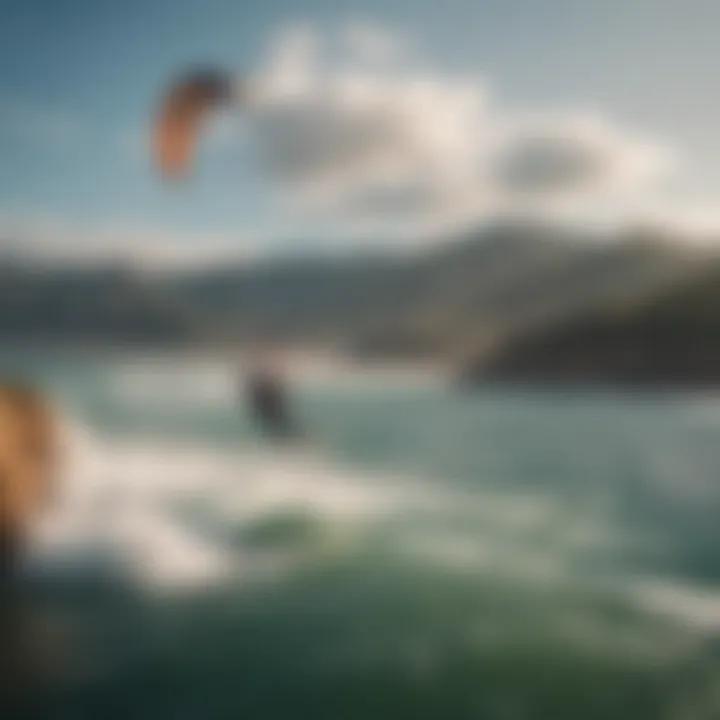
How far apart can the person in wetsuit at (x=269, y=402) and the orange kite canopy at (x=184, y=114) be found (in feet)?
1.76

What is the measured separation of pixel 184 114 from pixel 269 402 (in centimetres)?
73

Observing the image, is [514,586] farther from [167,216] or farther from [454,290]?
[167,216]

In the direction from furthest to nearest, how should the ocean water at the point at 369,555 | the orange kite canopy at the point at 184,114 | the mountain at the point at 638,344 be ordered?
the orange kite canopy at the point at 184,114
the mountain at the point at 638,344
the ocean water at the point at 369,555

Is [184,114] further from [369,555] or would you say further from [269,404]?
[369,555]

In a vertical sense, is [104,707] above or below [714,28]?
below

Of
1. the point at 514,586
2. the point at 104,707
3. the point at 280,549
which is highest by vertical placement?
the point at 280,549

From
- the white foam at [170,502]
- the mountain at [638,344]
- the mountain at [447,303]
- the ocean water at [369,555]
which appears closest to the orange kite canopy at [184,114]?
the mountain at [447,303]

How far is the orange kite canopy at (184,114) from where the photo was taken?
1.92m

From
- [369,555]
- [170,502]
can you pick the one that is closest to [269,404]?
[170,502]

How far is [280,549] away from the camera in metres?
1.81

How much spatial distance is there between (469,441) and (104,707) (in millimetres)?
996

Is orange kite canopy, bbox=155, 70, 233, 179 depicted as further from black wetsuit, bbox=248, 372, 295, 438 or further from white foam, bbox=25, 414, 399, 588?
white foam, bbox=25, 414, 399, 588

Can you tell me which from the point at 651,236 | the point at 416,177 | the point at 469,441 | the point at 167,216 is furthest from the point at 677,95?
the point at 167,216

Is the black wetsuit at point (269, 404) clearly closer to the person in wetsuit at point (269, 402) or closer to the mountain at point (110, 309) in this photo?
the person in wetsuit at point (269, 402)
